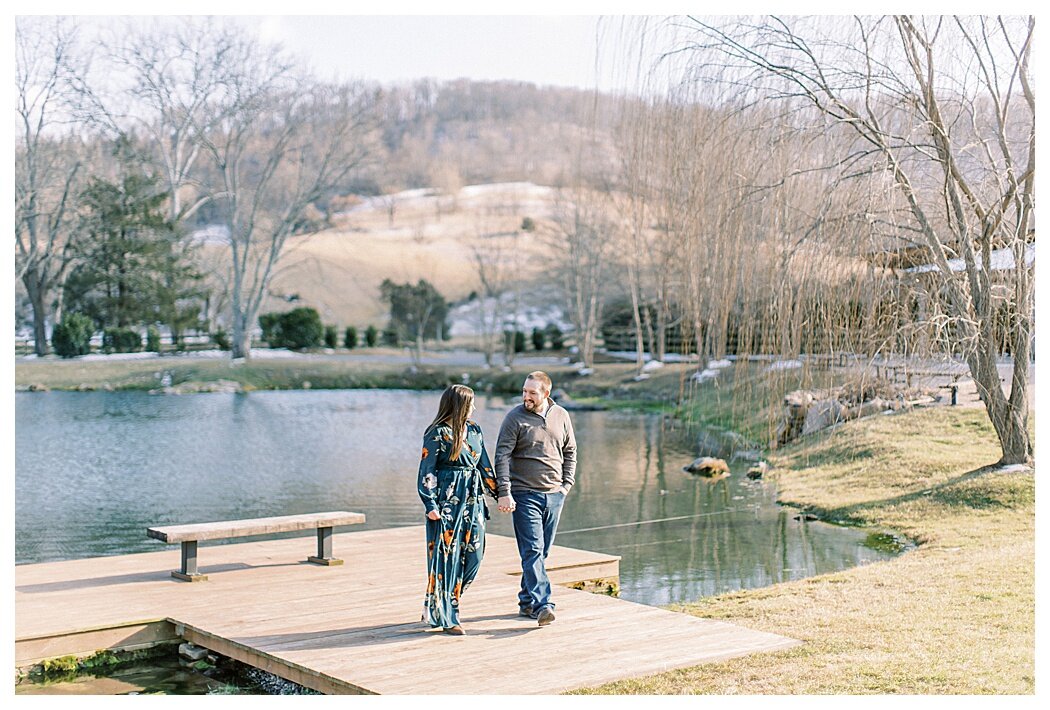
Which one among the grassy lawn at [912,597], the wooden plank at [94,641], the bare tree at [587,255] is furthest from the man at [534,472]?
the bare tree at [587,255]

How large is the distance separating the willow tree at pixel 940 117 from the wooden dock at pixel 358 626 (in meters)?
4.56

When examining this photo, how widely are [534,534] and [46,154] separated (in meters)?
38.5

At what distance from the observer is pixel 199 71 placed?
142 ft

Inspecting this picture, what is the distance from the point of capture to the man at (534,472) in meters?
6.65

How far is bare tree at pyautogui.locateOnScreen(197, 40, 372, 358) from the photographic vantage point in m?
41.9

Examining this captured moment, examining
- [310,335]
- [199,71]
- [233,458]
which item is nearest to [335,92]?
[199,71]

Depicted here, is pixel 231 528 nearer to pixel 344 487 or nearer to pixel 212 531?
pixel 212 531

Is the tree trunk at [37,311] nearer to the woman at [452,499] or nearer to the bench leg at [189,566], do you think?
the bench leg at [189,566]

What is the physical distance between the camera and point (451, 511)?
642 centimetres

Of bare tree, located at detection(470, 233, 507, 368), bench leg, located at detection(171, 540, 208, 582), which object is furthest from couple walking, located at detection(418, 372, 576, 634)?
bare tree, located at detection(470, 233, 507, 368)

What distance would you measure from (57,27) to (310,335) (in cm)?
1403

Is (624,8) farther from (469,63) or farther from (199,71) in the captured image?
(469,63)

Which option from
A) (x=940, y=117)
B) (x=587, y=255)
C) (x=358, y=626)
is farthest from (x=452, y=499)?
(x=587, y=255)

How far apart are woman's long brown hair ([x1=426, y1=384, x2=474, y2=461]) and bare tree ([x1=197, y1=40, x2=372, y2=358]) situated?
3591cm
